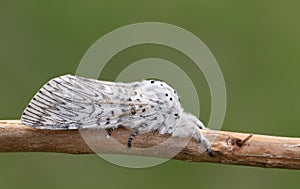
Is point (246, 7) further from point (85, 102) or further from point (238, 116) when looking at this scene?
point (85, 102)

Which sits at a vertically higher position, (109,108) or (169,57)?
(169,57)

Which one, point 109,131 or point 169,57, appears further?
point 169,57

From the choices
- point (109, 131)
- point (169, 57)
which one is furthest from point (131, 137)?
point (169, 57)

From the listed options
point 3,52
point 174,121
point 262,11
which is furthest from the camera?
point 262,11

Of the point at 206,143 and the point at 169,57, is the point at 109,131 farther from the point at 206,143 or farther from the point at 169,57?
the point at 169,57

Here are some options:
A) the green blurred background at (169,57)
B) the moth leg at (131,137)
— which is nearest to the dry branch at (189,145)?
the moth leg at (131,137)

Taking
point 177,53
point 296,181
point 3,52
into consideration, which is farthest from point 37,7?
point 296,181

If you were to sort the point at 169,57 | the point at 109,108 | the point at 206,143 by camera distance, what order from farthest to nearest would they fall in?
the point at 169,57 < the point at 109,108 < the point at 206,143
